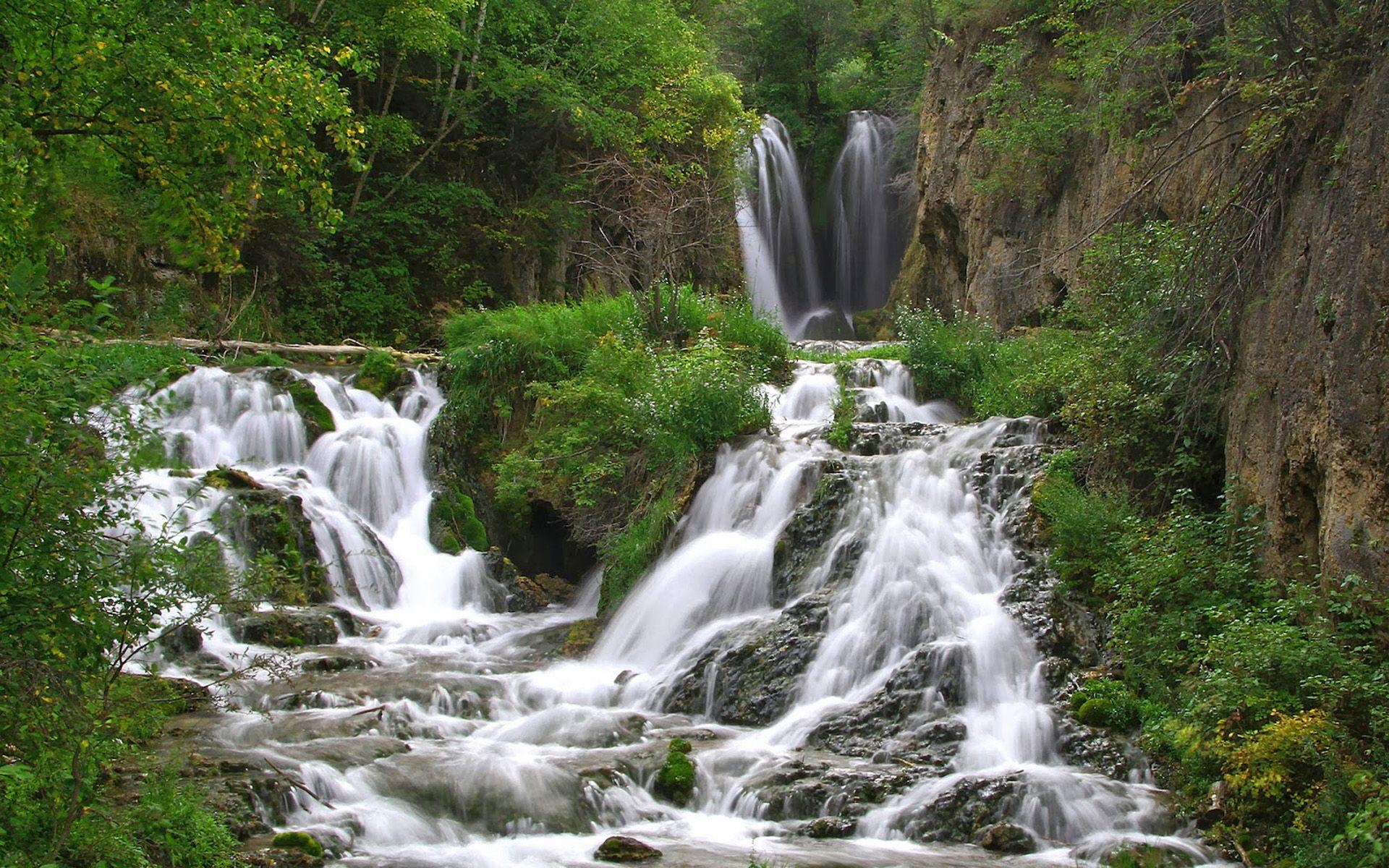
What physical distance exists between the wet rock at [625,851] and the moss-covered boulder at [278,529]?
19.4 feet

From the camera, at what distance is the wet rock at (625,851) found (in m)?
6.12

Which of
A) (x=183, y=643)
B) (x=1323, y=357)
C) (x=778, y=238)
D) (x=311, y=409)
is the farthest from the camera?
(x=778, y=238)

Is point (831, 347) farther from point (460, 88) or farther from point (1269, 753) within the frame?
point (1269, 753)

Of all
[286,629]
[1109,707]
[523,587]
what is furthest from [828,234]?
[1109,707]

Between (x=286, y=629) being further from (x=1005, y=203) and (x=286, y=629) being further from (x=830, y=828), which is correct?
(x=1005, y=203)

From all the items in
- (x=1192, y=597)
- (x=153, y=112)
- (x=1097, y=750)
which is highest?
(x=153, y=112)

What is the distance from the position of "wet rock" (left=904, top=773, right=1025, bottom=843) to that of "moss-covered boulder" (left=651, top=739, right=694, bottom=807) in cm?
148

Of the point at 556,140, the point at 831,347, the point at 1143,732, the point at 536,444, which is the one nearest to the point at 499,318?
the point at 536,444

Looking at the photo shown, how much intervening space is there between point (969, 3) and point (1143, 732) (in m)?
14.4

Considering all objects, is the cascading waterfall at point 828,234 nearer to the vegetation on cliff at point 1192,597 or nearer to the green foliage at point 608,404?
the green foliage at point 608,404

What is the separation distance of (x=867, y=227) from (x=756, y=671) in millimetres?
20334

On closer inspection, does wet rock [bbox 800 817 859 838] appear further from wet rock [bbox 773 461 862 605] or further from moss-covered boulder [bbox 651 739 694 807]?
wet rock [bbox 773 461 862 605]

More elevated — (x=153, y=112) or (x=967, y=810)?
(x=153, y=112)

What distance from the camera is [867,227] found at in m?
27.3
